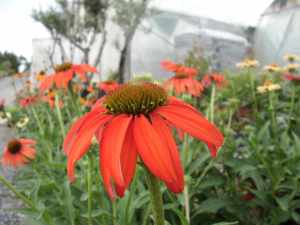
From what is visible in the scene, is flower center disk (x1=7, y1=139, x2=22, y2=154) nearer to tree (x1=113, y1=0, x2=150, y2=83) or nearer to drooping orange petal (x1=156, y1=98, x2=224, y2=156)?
drooping orange petal (x1=156, y1=98, x2=224, y2=156)

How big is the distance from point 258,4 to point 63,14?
419 cm

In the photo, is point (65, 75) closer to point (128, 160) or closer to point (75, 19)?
point (128, 160)

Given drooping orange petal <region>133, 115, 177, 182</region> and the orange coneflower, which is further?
the orange coneflower

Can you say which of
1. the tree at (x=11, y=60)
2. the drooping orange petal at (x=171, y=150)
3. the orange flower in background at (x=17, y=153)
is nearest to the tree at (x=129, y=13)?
the tree at (x=11, y=60)

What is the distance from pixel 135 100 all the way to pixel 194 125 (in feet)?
0.38

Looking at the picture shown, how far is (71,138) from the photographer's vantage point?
669 millimetres

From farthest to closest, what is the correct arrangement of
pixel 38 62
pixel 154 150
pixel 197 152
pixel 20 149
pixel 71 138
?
pixel 38 62 < pixel 20 149 < pixel 197 152 < pixel 71 138 < pixel 154 150

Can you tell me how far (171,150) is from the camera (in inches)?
19.6

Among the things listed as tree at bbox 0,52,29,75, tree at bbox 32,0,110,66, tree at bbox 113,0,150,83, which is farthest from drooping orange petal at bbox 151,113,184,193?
tree at bbox 0,52,29,75

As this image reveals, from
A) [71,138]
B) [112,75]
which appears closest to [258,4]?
[112,75]

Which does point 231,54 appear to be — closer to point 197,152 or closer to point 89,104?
point 89,104

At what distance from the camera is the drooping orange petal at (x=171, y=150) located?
0.47m

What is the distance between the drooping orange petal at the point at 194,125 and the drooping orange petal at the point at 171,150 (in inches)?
0.6

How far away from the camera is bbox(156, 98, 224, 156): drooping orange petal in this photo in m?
0.53
